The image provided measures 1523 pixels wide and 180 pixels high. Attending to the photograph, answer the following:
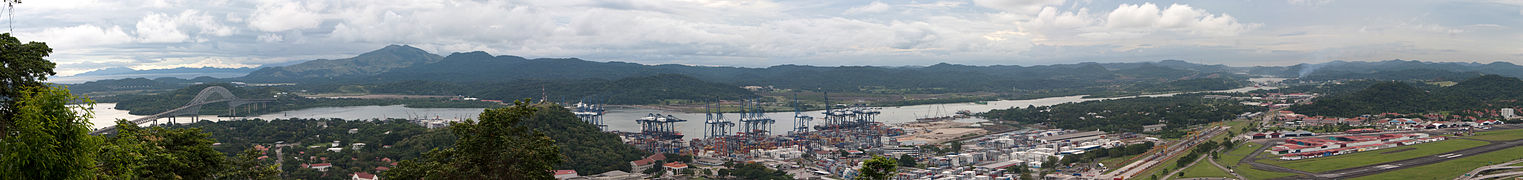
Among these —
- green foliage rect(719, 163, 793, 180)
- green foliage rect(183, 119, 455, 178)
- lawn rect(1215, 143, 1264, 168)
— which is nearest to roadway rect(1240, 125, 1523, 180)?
lawn rect(1215, 143, 1264, 168)

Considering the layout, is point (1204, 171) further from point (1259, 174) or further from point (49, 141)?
point (49, 141)

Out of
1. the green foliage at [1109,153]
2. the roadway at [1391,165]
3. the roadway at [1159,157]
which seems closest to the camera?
the roadway at [1391,165]

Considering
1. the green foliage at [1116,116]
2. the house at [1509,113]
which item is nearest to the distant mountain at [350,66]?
the green foliage at [1116,116]

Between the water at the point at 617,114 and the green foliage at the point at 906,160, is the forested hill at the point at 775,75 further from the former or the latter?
the green foliage at the point at 906,160

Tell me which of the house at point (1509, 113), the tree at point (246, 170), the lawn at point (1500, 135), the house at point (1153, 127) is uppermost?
the tree at point (246, 170)

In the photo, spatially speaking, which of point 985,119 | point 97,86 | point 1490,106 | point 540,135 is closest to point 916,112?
point 985,119

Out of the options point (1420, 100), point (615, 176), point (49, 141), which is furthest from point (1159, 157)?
point (49, 141)

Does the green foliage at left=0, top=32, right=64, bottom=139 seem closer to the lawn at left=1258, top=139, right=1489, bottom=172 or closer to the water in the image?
the lawn at left=1258, top=139, right=1489, bottom=172
